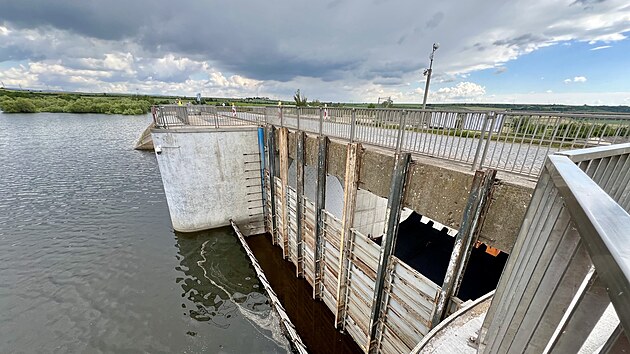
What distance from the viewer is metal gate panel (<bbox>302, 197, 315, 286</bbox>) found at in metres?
10.3

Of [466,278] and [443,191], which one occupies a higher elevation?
[443,191]

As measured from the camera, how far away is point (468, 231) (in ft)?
16.1

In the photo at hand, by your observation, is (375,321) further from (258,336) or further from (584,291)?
(584,291)

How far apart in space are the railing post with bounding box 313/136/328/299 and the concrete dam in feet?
0.16

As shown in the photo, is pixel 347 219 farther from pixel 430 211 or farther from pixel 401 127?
pixel 401 127

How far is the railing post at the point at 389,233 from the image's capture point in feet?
19.2

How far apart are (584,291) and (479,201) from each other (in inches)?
168

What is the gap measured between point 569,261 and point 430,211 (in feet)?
14.6

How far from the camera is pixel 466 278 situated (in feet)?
29.6

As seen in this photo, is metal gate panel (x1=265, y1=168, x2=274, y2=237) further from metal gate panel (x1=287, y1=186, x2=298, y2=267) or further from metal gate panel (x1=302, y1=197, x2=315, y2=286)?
metal gate panel (x1=302, y1=197, x2=315, y2=286)

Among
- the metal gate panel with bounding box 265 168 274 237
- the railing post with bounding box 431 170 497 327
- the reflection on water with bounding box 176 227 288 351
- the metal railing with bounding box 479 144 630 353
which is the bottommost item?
the reflection on water with bounding box 176 227 288 351

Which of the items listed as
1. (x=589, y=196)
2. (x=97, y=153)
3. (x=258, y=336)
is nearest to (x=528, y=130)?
(x=589, y=196)

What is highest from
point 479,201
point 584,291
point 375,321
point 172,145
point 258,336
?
point 584,291

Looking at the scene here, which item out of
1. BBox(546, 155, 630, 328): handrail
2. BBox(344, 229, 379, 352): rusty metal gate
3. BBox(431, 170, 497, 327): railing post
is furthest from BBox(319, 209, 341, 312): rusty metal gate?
BBox(546, 155, 630, 328): handrail
